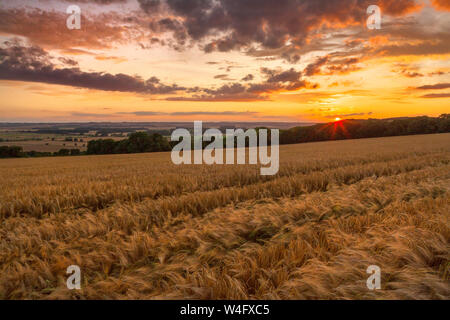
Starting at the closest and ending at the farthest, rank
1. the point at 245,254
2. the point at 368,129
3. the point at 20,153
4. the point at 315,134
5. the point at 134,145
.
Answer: the point at 245,254
the point at 20,153
the point at 134,145
the point at 368,129
the point at 315,134

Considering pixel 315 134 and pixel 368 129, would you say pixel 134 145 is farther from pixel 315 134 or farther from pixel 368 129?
pixel 368 129

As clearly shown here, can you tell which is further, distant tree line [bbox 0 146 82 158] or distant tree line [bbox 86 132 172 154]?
distant tree line [bbox 86 132 172 154]

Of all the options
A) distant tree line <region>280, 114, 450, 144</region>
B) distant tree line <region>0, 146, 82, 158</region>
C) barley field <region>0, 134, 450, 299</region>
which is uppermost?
distant tree line <region>280, 114, 450, 144</region>

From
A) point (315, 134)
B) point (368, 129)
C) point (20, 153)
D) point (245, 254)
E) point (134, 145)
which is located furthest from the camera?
point (315, 134)

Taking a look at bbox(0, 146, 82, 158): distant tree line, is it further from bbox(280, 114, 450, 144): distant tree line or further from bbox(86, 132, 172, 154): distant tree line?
bbox(280, 114, 450, 144): distant tree line

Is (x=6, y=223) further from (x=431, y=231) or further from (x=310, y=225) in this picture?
(x=431, y=231)

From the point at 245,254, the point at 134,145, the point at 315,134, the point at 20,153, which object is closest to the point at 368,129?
the point at 315,134

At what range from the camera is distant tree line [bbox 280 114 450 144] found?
2618 inches

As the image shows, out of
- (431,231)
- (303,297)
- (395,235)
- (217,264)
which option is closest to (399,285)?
(303,297)

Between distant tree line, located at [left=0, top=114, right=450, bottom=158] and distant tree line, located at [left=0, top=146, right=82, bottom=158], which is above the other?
distant tree line, located at [left=0, top=114, right=450, bottom=158]

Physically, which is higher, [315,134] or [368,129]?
[368,129]

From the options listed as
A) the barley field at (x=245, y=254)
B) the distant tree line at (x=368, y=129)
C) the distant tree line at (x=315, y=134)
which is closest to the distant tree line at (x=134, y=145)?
the distant tree line at (x=315, y=134)

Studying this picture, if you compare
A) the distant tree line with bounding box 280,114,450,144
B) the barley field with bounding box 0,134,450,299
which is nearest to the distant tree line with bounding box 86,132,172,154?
the distant tree line with bounding box 280,114,450,144

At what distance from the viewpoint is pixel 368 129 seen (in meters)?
68.1
